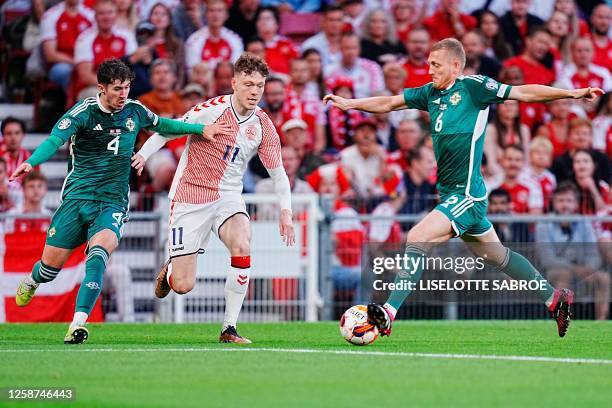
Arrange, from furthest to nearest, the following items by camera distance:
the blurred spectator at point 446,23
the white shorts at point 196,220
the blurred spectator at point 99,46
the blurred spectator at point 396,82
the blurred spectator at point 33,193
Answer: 1. the blurred spectator at point 446,23
2. the blurred spectator at point 396,82
3. the blurred spectator at point 99,46
4. the blurred spectator at point 33,193
5. the white shorts at point 196,220

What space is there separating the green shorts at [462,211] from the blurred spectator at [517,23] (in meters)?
10.1

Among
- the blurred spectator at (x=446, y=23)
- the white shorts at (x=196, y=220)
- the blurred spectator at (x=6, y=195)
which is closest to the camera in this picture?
the white shorts at (x=196, y=220)

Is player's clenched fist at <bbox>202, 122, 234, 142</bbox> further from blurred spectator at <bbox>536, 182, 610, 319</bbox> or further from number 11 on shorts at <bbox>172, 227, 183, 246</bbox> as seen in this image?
blurred spectator at <bbox>536, 182, 610, 319</bbox>

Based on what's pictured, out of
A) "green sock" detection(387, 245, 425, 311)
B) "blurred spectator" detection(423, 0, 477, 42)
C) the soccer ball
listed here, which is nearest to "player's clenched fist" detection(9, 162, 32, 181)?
the soccer ball

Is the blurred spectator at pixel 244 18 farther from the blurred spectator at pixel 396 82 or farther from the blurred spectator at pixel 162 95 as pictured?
the blurred spectator at pixel 396 82

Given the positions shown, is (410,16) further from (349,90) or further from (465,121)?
(465,121)

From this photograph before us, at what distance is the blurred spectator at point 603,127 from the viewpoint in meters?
19.8

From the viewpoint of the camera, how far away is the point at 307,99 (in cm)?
1894

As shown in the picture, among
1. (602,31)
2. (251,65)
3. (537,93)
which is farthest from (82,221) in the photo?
(602,31)

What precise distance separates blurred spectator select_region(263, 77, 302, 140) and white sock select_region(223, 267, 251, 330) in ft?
23.0

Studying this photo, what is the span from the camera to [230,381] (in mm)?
8086

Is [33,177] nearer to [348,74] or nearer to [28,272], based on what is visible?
[28,272]

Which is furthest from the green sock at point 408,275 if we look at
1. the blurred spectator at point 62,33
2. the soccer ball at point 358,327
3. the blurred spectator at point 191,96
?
the blurred spectator at point 62,33

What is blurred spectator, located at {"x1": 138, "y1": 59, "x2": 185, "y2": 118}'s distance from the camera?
18094 millimetres
